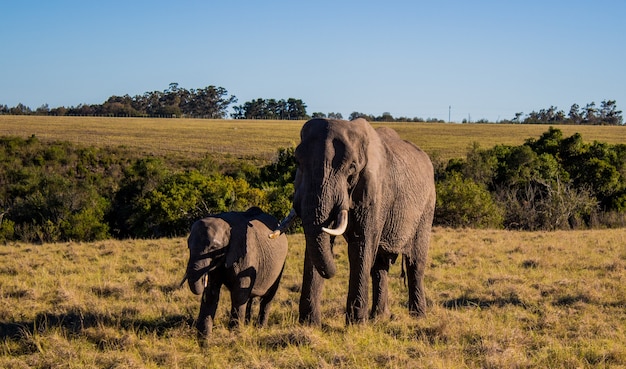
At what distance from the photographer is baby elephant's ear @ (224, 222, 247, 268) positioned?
743 cm

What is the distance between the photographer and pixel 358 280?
23.2 ft

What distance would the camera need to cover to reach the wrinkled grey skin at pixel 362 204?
6.09 metres

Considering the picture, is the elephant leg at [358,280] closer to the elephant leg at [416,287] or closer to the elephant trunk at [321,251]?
the elephant trunk at [321,251]

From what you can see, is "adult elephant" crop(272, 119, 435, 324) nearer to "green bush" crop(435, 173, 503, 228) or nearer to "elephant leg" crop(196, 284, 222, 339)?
"elephant leg" crop(196, 284, 222, 339)

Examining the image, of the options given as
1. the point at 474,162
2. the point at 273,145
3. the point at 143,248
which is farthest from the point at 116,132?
the point at 143,248

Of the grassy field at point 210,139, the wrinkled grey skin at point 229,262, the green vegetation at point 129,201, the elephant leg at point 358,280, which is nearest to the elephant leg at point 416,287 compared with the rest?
the elephant leg at point 358,280

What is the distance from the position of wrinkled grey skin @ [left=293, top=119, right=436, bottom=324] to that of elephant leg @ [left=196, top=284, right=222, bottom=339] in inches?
44.1

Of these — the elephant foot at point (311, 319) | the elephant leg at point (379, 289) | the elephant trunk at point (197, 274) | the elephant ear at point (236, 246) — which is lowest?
the elephant foot at point (311, 319)

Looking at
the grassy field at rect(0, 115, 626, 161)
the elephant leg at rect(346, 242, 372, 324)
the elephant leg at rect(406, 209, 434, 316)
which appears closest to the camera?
the elephant leg at rect(346, 242, 372, 324)

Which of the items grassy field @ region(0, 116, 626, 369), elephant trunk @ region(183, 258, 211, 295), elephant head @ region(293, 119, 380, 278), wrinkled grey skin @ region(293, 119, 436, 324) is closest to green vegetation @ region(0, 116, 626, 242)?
grassy field @ region(0, 116, 626, 369)

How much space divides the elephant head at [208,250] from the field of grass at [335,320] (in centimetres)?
74

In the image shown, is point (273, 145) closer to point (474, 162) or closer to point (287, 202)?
point (474, 162)

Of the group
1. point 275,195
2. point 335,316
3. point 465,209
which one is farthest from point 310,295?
point 465,209

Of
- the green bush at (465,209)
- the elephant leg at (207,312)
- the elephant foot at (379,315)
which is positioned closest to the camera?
the elephant leg at (207,312)
